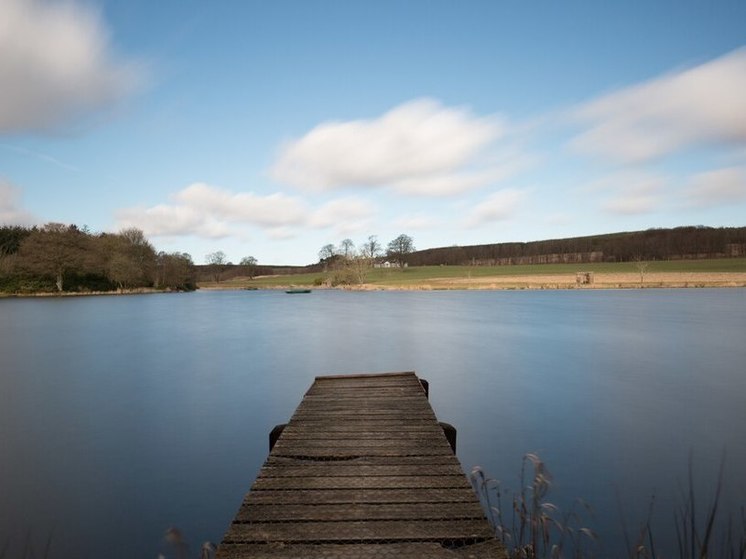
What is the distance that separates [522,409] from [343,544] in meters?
6.91

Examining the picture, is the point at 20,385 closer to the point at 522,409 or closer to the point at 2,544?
the point at 2,544

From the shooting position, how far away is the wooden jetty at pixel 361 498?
2.69 m

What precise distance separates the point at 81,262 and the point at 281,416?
189ft

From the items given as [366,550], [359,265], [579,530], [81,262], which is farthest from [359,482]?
[359,265]

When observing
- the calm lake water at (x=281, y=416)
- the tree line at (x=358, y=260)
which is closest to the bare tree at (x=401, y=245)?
the tree line at (x=358, y=260)

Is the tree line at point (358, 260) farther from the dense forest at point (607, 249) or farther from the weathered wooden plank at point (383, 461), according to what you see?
the weathered wooden plank at point (383, 461)

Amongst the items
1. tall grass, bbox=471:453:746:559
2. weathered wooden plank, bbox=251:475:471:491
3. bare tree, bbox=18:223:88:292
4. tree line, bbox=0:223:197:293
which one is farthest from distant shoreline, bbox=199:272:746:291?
weathered wooden plank, bbox=251:475:471:491

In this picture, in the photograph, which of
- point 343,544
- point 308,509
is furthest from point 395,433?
point 343,544

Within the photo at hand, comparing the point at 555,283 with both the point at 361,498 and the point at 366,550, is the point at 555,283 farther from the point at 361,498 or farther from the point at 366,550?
the point at 366,550

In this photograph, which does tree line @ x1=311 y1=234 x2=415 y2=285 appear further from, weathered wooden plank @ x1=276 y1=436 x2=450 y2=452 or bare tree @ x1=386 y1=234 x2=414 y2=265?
weathered wooden plank @ x1=276 y1=436 x2=450 y2=452

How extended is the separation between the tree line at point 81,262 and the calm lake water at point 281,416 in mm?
38727

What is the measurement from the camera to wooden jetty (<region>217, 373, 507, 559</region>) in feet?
8.82

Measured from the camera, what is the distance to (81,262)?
5425 centimetres

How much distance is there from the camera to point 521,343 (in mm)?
17750
